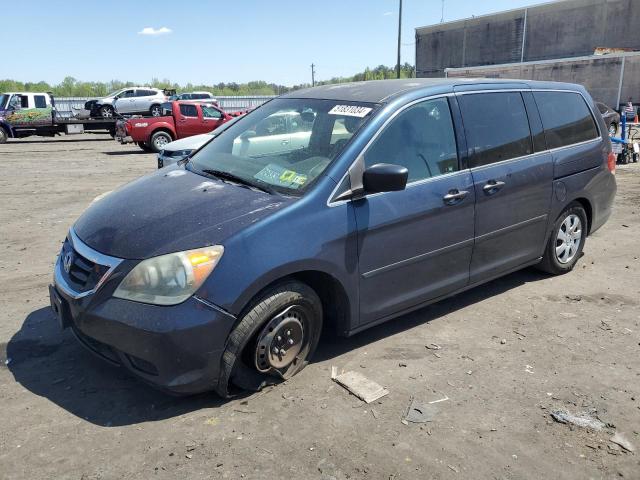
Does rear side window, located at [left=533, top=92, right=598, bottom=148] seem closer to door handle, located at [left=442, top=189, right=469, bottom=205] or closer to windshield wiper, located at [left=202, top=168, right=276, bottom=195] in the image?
door handle, located at [left=442, top=189, right=469, bottom=205]

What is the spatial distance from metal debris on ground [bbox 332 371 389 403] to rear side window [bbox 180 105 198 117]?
16.5 m

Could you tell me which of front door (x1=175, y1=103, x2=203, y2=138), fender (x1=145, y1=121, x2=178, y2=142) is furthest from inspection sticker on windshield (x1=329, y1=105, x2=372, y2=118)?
fender (x1=145, y1=121, x2=178, y2=142)

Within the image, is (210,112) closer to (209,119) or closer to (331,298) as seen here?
(209,119)

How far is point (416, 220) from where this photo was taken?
12.1 ft

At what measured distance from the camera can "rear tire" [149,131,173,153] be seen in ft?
59.9

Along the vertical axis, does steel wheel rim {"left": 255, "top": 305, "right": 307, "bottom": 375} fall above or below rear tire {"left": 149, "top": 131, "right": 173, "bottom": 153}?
below

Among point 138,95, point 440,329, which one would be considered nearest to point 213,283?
point 440,329

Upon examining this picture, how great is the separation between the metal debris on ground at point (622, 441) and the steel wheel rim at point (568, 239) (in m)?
2.49

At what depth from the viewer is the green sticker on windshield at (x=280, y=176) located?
3.44 meters

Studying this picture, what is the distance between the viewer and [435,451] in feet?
9.11

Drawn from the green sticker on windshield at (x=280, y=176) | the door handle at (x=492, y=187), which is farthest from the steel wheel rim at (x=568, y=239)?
the green sticker on windshield at (x=280, y=176)

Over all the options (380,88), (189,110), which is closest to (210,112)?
(189,110)

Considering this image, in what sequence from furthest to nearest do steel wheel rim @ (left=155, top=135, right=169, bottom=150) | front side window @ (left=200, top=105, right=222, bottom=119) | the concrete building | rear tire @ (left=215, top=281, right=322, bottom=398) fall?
the concrete building → front side window @ (left=200, top=105, right=222, bottom=119) → steel wheel rim @ (left=155, top=135, right=169, bottom=150) → rear tire @ (left=215, top=281, right=322, bottom=398)

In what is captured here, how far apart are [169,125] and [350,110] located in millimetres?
15768
